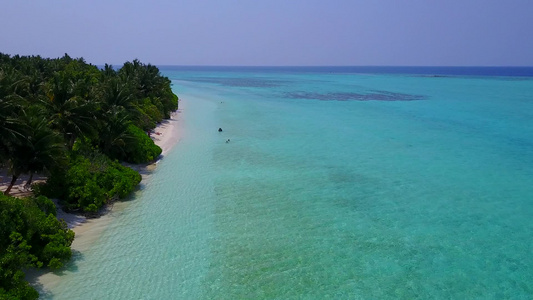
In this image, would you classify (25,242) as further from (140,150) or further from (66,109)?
(140,150)

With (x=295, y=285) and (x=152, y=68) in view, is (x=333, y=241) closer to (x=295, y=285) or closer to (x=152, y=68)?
(x=295, y=285)

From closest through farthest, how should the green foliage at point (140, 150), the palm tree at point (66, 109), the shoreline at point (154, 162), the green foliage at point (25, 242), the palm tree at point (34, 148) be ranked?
the green foliage at point (25, 242) < the palm tree at point (34, 148) < the shoreline at point (154, 162) < the palm tree at point (66, 109) < the green foliage at point (140, 150)

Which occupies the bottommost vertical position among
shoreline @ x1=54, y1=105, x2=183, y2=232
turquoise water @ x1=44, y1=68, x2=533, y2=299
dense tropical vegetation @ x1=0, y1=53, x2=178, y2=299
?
turquoise water @ x1=44, y1=68, x2=533, y2=299

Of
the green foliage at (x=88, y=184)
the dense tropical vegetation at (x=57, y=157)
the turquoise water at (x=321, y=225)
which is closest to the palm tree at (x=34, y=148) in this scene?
the dense tropical vegetation at (x=57, y=157)

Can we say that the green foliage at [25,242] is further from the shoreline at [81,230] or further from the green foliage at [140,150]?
the green foliage at [140,150]

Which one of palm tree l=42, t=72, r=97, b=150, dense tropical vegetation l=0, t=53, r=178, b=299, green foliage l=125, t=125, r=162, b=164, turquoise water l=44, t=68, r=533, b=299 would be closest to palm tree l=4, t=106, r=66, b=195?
dense tropical vegetation l=0, t=53, r=178, b=299

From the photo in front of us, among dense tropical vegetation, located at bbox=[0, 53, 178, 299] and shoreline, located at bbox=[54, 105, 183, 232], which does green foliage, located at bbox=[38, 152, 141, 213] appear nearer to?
dense tropical vegetation, located at bbox=[0, 53, 178, 299]

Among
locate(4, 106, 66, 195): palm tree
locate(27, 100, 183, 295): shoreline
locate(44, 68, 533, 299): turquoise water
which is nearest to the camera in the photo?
locate(27, 100, 183, 295): shoreline
